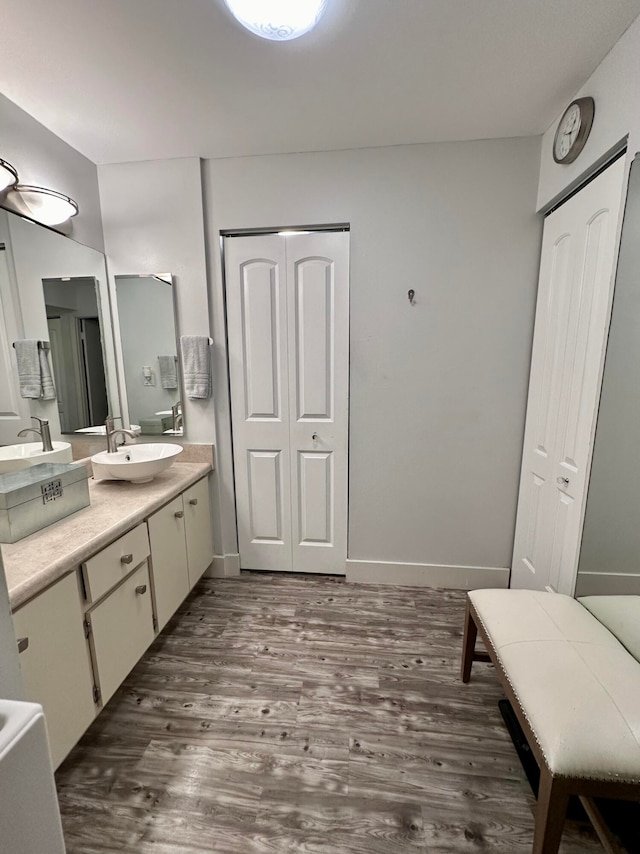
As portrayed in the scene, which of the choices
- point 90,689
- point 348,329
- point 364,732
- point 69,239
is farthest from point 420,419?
point 69,239

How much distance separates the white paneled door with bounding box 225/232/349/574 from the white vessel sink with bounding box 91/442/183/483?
52cm

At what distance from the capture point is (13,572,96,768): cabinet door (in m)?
1.03

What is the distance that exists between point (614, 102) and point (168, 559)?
2.68 m

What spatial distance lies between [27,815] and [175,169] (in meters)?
2.55

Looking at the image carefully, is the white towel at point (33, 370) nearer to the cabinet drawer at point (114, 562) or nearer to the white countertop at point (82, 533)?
the white countertop at point (82, 533)

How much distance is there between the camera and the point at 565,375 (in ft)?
5.44

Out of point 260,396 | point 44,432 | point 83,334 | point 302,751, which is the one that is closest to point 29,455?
point 44,432

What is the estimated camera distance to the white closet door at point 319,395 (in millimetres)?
2059

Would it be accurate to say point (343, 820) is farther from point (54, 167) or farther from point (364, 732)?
point (54, 167)

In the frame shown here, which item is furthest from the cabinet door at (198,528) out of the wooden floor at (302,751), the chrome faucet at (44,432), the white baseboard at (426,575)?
the white baseboard at (426,575)

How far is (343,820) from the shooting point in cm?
111

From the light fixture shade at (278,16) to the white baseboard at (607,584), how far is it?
2248 millimetres

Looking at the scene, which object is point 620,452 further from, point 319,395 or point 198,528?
point 198,528

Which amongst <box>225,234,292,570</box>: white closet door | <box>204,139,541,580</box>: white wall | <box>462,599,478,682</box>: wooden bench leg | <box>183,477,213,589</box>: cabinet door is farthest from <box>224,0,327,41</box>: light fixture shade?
<box>462,599,478,682</box>: wooden bench leg
